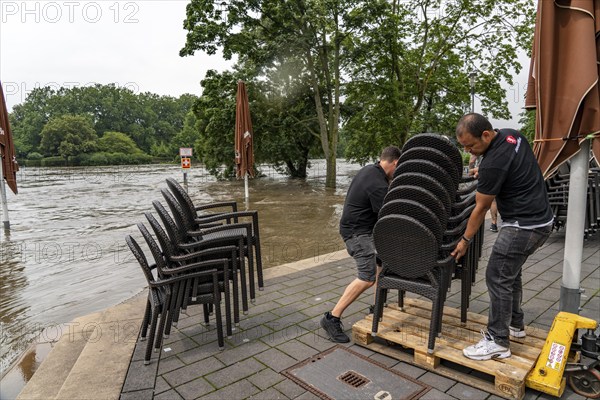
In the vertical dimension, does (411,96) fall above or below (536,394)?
above

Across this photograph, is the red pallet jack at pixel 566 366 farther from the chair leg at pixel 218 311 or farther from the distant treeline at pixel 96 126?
the distant treeline at pixel 96 126

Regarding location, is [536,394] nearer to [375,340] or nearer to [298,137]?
[375,340]

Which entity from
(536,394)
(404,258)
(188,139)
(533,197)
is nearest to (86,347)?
(404,258)

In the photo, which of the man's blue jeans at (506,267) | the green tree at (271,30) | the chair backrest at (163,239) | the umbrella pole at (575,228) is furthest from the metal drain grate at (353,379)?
the green tree at (271,30)

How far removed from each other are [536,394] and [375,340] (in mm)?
1222

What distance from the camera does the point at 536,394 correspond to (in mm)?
2670

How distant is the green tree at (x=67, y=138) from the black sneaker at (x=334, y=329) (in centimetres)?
8766

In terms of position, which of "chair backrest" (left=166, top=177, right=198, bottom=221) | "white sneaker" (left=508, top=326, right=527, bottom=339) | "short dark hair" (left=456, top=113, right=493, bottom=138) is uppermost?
"short dark hair" (left=456, top=113, right=493, bottom=138)

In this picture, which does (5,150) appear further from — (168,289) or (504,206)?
(504,206)

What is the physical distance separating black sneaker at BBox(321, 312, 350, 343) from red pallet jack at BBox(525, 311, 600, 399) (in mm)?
1408

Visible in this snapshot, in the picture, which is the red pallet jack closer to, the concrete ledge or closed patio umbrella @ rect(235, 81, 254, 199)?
the concrete ledge

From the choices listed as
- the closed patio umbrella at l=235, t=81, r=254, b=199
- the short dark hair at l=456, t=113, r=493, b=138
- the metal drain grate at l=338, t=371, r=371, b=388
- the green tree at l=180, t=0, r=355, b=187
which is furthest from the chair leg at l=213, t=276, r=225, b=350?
the green tree at l=180, t=0, r=355, b=187

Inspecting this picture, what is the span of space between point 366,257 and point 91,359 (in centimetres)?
244

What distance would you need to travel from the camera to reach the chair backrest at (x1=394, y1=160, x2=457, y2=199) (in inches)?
116
